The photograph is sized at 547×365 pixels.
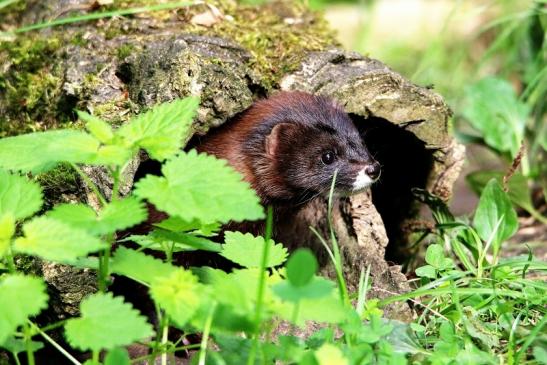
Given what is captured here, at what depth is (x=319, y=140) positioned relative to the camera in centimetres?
428

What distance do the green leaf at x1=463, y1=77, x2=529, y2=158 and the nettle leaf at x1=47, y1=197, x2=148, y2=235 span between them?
3.50 meters

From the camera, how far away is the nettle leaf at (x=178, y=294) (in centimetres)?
255

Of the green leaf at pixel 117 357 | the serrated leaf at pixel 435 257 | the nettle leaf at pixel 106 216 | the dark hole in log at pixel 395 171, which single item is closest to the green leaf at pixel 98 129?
the nettle leaf at pixel 106 216

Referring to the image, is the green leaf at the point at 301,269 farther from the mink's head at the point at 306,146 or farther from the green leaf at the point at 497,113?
the green leaf at the point at 497,113

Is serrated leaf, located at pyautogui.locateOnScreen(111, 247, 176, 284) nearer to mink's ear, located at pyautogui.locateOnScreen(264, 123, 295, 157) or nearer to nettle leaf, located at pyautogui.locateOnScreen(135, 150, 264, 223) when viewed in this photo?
nettle leaf, located at pyautogui.locateOnScreen(135, 150, 264, 223)

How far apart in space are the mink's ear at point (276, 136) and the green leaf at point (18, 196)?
1.59 m

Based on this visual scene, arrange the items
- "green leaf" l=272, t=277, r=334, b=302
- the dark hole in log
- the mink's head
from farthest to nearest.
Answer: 1. the dark hole in log
2. the mink's head
3. "green leaf" l=272, t=277, r=334, b=302

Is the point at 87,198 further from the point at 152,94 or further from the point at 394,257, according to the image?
the point at 394,257

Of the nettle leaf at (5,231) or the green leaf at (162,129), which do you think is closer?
the nettle leaf at (5,231)

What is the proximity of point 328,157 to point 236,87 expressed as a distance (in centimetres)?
58

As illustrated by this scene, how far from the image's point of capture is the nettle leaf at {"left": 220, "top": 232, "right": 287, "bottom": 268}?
9.96 feet

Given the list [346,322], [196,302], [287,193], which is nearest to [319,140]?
[287,193]

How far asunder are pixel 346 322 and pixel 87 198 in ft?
4.48

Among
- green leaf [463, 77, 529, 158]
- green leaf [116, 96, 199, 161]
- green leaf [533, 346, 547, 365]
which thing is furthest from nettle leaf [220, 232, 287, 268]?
green leaf [463, 77, 529, 158]
